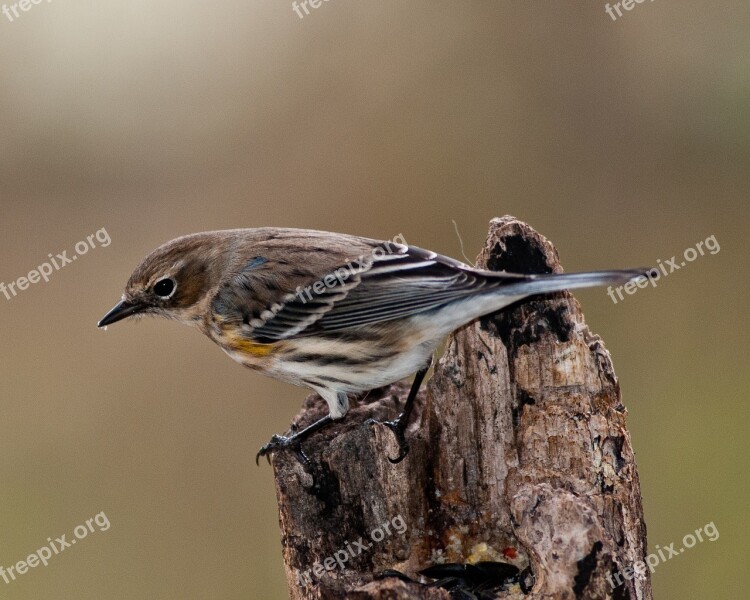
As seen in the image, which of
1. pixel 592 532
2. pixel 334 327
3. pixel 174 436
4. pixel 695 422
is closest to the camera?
pixel 592 532

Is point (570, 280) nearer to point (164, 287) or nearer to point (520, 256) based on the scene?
point (520, 256)

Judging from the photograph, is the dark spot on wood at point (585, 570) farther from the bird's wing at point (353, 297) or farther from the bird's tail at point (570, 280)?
the bird's wing at point (353, 297)

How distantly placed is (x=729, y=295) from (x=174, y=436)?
18.6ft

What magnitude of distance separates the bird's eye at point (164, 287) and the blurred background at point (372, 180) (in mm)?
3028

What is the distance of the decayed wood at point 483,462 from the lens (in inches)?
162

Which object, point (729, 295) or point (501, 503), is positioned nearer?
point (501, 503)

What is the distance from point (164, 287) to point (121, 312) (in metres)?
0.31

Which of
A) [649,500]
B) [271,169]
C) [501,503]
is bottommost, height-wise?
[649,500]

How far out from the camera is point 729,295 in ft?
29.5

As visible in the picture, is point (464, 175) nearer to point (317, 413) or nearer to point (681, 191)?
point (681, 191)

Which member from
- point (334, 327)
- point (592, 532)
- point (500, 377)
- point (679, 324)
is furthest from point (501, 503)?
point (679, 324)

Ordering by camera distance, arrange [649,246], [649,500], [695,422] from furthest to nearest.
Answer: [649,246], [695,422], [649,500]

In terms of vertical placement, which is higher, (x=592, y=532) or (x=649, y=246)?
(x=649, y=246)

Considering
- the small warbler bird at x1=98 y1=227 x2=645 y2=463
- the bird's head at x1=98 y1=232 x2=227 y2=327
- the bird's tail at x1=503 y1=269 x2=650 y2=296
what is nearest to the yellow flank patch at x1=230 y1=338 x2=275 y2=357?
the small warbler bird at x1=98 y1=227 x2=645 y2=463
